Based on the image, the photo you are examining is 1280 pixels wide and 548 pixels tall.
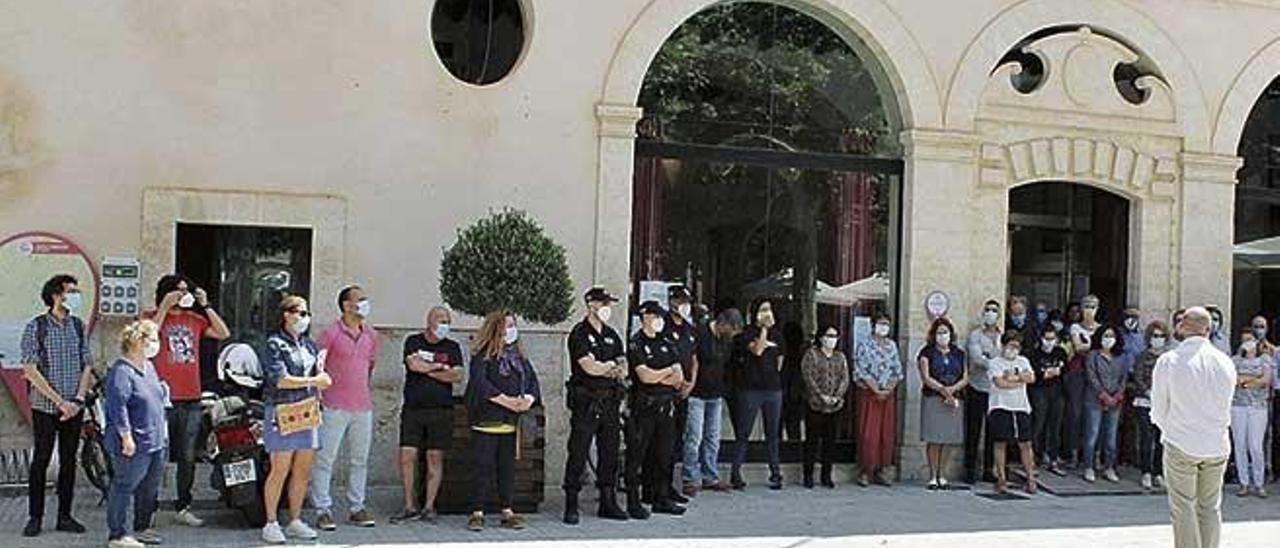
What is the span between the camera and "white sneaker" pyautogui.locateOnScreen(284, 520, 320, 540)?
9.33 meters

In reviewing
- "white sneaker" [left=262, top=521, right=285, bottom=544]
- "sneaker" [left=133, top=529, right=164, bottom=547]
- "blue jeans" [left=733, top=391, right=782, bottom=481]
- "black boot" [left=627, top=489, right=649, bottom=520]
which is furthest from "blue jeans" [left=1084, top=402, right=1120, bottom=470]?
"sneaker" [left=133, top=529, right=164, bottom=547]

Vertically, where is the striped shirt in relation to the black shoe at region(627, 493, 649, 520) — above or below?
above

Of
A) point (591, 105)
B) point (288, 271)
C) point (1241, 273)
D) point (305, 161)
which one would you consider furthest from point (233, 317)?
point (1241, 273)

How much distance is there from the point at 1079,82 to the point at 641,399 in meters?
6.16

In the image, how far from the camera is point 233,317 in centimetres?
1146

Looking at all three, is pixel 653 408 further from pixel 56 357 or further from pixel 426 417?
pixel 56 357

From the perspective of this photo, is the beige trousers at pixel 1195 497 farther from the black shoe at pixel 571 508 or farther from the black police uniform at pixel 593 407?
the black shoe at pixel 571 508

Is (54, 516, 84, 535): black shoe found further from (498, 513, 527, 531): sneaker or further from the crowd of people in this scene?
(498, 513, 527, 531): sneaker

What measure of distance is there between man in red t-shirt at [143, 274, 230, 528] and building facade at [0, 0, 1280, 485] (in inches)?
53.8

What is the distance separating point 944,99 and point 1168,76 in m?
2.61

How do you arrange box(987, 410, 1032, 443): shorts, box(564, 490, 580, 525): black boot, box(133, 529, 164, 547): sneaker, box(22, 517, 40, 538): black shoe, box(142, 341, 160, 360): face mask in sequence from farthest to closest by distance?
box(987, 410, 1032, 443): shorts < box(564, 490, 580, 525): black boot < box(22, 517, 40, 538): black shoe < box(133, 529, 164, 547): sneaker < box(142, 341, 160, 360): face mask

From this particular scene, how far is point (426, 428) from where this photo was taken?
10.3 m

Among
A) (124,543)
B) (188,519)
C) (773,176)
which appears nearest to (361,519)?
(188,519)

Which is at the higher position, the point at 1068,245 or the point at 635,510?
the point at 1068,245
